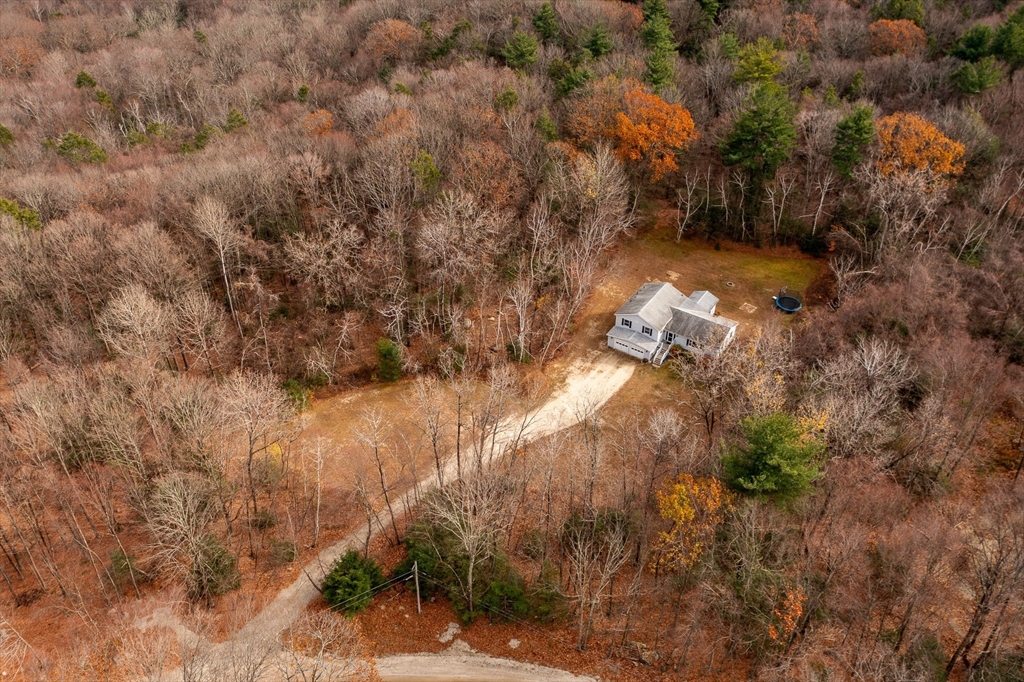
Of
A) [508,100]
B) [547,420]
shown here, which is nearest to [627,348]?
[547,420]

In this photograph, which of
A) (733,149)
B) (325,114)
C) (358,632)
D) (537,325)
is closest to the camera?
(358,632)

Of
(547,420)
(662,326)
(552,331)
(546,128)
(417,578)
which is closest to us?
(417,578)

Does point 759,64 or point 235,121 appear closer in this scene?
point 759,64

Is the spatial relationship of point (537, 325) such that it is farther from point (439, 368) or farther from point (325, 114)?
point (325, 114)

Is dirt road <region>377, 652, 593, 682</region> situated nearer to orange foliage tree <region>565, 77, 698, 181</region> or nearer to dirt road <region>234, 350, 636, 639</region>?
dirt road <region>234, 350, 636, 639</region>

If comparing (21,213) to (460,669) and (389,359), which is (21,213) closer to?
(389,359)

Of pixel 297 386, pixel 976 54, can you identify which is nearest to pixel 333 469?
pixel 297 386

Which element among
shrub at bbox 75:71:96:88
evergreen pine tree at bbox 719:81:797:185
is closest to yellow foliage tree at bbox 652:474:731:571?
evergreen pine tree at bbox 719:81:797:185
